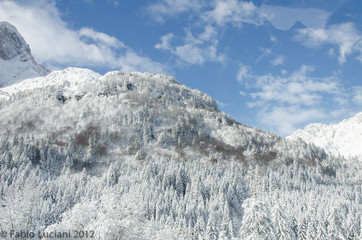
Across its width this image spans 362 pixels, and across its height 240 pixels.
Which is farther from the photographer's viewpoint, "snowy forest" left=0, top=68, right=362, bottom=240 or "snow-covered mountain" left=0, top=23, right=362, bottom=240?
"snowy forest" left=0, top=68, right=362, bottom=240

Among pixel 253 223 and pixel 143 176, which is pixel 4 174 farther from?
pixel 253 223

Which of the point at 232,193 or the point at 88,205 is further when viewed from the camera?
the point at 232,193

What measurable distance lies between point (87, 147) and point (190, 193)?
9628cm

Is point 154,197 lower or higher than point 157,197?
lower

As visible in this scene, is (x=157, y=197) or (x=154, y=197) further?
(x=157, y=197)

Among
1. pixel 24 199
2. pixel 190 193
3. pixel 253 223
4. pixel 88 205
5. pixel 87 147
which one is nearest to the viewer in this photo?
pixel 253 223

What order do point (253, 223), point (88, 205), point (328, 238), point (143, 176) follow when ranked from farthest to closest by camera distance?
point (143, 176), point (328, 238), point (88, 205), point (253, 223)

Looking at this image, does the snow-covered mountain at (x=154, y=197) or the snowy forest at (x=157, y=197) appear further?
the snowy forest at (x=157, y=197)

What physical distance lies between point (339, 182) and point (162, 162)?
128530 millimetres

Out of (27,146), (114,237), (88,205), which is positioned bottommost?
(114,237)

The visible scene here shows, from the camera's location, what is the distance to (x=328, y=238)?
6525cm

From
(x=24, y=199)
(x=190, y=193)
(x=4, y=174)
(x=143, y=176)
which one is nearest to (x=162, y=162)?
(x=143, y=176)

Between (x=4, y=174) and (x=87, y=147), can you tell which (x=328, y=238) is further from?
(x=87, y=147)

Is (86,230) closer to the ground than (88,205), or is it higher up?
closer to the ground
